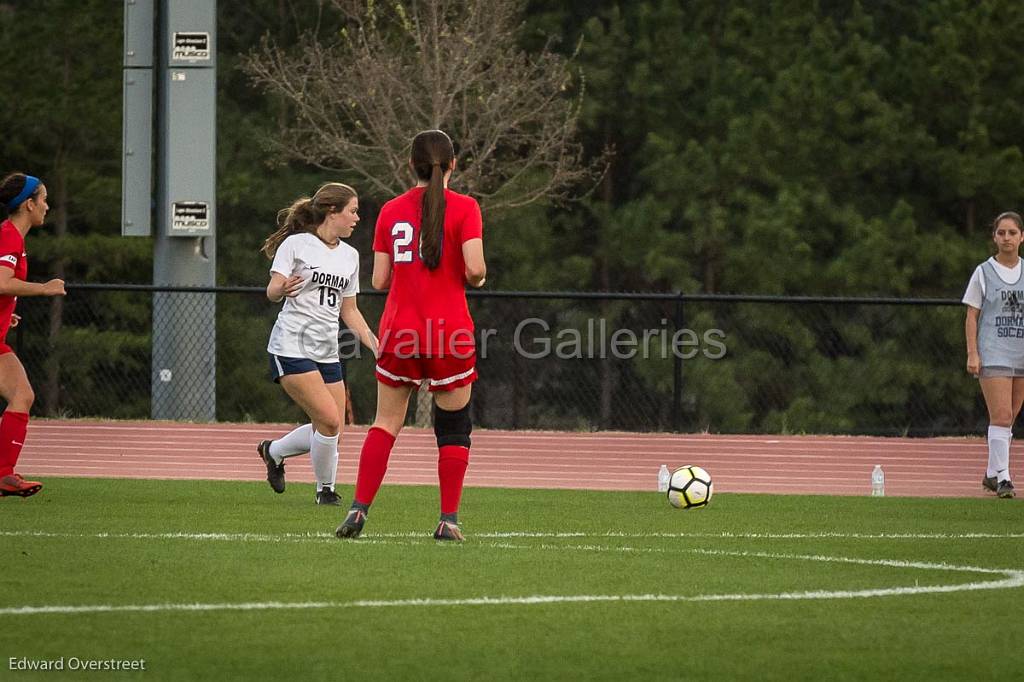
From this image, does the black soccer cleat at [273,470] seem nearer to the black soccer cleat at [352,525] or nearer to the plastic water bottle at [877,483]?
the black soccer cleat at [352,525]

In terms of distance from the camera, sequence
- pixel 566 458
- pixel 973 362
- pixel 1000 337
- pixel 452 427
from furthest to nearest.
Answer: pixel 566 458 → pixel 1000 337 → pixel 973 362 → pixel 452 427

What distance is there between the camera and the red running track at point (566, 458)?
1479 centimetres

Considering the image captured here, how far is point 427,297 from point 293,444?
3607 mm

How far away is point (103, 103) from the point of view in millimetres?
30250

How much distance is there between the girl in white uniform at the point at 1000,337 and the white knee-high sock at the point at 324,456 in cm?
486

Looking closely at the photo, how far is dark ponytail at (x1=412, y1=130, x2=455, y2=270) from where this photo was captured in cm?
817

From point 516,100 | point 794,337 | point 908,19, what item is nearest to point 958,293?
point 794,337

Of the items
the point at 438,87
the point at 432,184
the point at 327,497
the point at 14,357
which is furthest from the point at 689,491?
the point at 438,87

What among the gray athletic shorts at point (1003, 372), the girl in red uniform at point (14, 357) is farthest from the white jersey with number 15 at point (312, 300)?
the gray athletic shorts at point (1003, 372)

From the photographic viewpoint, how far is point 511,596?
21.8ft

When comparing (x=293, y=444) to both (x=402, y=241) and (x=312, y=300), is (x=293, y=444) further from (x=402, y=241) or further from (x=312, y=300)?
(x=402, y=241)

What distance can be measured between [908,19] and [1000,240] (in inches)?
784

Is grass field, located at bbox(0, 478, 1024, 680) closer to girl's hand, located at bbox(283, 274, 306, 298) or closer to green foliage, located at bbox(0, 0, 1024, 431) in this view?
girl's hand, located at bbox(283, 274, 306, 298)

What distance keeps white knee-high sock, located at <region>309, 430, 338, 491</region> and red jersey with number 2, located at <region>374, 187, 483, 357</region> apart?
2777 mm
